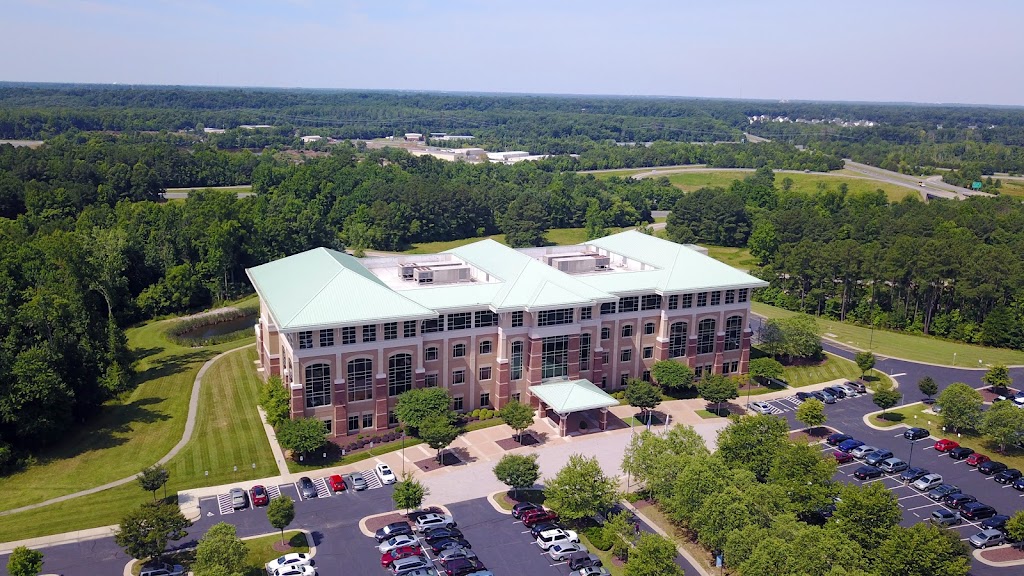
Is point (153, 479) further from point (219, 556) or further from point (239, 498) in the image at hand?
point (219, 556)

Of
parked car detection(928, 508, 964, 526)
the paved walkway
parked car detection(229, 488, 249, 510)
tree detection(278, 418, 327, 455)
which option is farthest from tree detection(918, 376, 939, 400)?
the paved walkway

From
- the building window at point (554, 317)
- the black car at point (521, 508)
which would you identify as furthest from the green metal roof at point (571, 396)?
the black car at point (521, 508)

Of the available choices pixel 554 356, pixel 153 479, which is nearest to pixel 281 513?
pixel 153 479

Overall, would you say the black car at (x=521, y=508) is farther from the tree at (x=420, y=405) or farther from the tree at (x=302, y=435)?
the tree at (x=302, y=435)

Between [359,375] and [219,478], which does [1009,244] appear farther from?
[219,478]

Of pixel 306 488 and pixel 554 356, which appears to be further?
pixel 554 356
